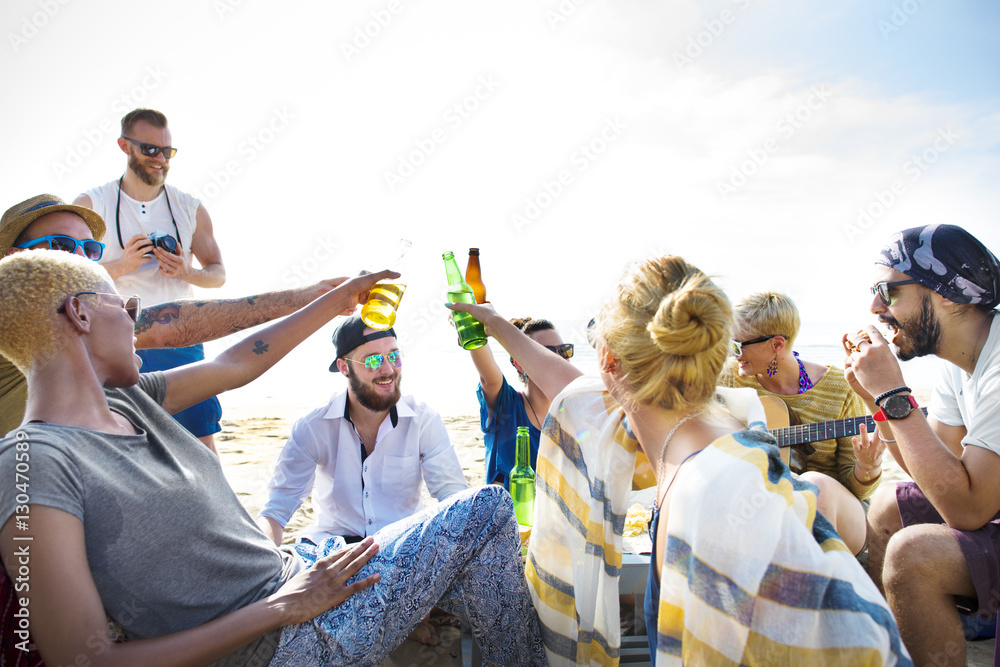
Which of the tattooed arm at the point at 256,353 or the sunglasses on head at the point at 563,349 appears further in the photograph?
the sunglasses on head at the point at 563,349

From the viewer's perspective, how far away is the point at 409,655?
2982 mm

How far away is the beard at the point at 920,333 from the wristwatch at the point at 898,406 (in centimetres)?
39

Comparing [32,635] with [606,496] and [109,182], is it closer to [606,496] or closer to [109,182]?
[606,496]

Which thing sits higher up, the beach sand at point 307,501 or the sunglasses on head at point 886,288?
the sunglasses on head at point 886,288

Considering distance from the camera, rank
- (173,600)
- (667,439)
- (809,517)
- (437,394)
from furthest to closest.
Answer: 1. (437,394)
2. (667,439)
3. (173,600)
4. (809,517)

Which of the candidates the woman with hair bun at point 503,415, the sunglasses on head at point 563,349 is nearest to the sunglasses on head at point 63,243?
the woman with hair bun at point 503,415

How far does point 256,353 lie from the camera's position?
2.63m

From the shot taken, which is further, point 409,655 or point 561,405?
point 409,655

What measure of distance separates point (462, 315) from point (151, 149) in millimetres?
2693

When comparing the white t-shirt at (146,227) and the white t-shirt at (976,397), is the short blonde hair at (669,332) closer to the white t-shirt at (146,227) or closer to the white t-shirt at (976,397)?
the white t-shirt at (976,397)

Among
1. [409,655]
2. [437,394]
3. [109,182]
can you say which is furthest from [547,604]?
[437,394]

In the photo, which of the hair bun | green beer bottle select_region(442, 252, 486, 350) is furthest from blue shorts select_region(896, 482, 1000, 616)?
green beer bottle select_region(442, 252, 486, 350)

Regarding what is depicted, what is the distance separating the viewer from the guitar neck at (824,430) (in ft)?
10.7

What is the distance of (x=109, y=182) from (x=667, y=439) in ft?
13.9
